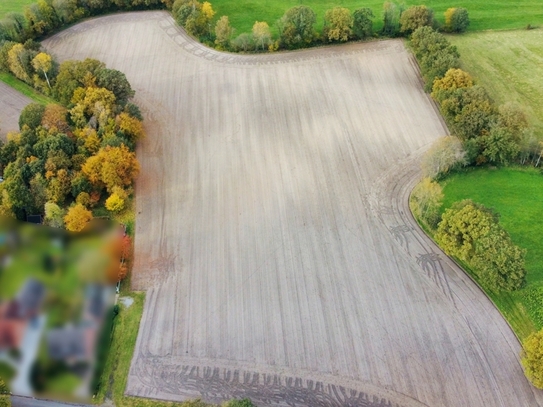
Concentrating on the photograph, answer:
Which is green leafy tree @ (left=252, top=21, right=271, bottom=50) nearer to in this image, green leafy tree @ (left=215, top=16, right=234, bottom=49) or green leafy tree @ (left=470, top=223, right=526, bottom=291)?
green leafy tree @ (left=215, top=16, right=234, bottom=49)

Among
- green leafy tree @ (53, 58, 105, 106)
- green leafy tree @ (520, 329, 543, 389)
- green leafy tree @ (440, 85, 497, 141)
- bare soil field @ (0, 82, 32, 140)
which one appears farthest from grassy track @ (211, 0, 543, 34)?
green leafy tree @ (520, 329, 543, 389)

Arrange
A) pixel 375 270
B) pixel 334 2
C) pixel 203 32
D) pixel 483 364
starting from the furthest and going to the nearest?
1. pixel 334 2
2. pixel 203 32
3. pixel 375 270
4. pixel 483 364

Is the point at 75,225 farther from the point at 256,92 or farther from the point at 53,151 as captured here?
the point at 256,92

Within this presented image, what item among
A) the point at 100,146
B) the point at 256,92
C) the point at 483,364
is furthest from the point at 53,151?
the point at 483,364

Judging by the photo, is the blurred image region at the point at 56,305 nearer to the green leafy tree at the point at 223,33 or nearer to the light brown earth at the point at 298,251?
the light brown earth at the point at 298,251

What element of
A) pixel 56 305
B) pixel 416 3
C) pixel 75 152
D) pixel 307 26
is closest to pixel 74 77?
pixel 75 152

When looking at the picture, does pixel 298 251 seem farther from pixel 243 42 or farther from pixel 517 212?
pixel 243 42
